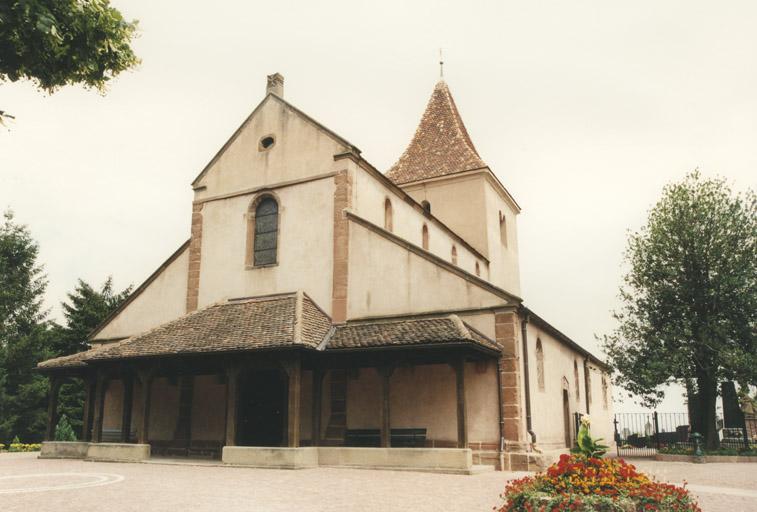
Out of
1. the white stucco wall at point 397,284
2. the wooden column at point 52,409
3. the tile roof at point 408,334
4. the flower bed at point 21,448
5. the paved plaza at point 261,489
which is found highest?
the white stucco wall at point 397,284

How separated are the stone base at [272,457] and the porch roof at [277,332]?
8.61 ft

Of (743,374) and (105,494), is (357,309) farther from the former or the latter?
(743,374)

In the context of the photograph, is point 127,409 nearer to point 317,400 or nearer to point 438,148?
point 317,400

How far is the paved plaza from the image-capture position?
31.6 feet

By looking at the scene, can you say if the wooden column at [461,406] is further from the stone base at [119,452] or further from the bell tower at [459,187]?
the bell tower at [459,187]

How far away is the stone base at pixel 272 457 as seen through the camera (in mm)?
16406

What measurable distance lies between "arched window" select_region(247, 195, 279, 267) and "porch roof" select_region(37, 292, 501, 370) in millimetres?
1575

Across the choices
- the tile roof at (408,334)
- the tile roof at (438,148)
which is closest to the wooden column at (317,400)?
the tile roof at (408,334)

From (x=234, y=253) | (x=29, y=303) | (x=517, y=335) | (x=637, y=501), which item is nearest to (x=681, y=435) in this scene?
(x=517, y=335)

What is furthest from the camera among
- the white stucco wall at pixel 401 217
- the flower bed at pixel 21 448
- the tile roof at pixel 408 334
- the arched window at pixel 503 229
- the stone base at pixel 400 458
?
the arched window at pixel 503 229

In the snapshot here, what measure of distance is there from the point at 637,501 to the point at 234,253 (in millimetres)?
17736

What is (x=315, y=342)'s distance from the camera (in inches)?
708

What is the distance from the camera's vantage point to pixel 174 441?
852 inches

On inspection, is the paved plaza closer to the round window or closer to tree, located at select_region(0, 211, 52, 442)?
the round window
